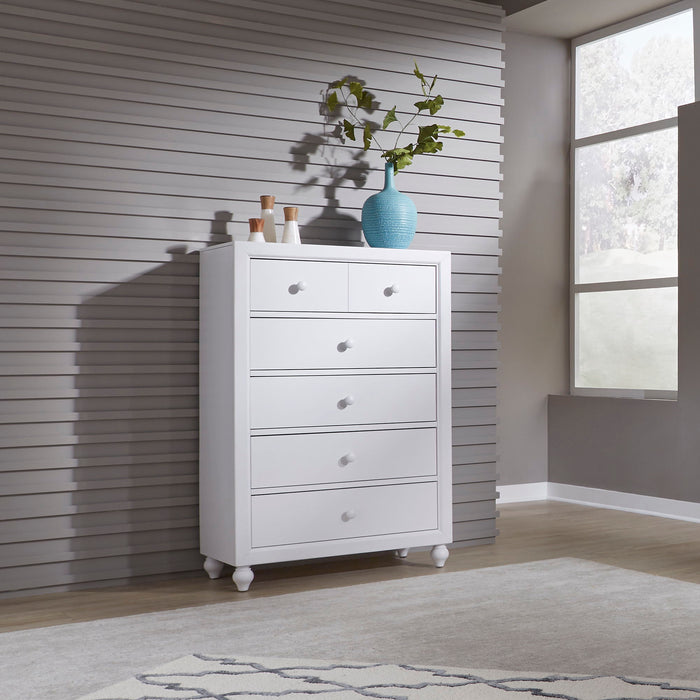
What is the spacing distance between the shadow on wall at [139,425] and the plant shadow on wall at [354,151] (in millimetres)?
459

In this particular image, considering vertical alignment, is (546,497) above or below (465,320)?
below

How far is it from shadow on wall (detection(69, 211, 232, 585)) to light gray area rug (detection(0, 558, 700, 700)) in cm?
52

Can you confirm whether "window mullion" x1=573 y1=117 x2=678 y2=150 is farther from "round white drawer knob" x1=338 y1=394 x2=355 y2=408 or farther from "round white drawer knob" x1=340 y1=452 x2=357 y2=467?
"round white drawer knob" x1=340 y1=452 x2=357 y2=467

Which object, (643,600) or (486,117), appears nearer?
(643,600)

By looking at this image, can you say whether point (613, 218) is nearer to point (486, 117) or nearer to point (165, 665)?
point (486, 117)

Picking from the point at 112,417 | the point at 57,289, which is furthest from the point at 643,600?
the point at 57,289

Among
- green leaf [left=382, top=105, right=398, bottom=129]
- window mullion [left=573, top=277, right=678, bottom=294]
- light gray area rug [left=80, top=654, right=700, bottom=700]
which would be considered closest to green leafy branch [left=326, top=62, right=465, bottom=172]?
green leaf [left=382, top=105, right=398, bottom=129]

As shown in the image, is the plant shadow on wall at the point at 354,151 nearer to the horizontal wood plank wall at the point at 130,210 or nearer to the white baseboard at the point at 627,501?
the horizontal wood plank wall at the point at 130,210

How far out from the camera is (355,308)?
3.74 meters

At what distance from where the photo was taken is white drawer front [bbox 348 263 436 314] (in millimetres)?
3750

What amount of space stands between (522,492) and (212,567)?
8.56ft

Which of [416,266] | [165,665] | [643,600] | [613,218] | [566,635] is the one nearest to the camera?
[165,665]

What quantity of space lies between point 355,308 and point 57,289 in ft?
3.62

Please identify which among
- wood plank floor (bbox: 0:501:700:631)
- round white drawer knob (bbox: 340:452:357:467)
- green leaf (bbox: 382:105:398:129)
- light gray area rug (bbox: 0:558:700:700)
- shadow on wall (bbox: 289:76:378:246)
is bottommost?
wood plank floor (bbox: 0:501:700:631)
